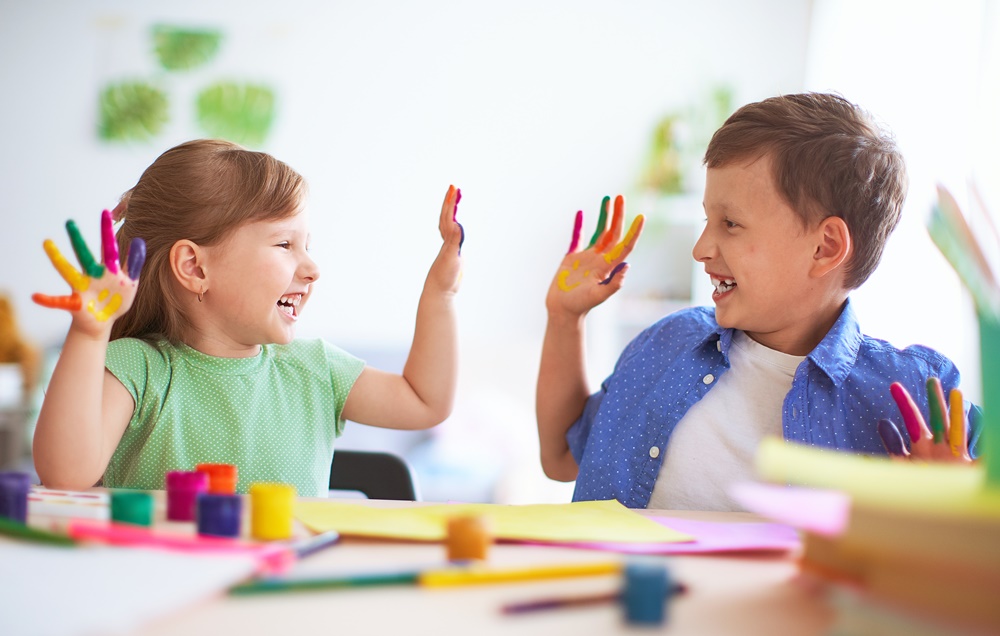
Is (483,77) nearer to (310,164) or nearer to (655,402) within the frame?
(310,164)

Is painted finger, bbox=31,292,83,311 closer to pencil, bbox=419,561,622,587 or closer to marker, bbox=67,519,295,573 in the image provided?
→ marker, bbox=67,519,295,573

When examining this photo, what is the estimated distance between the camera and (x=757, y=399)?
42.1 inches

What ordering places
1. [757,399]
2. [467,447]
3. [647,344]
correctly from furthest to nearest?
[467,447] < [647,344] < [757,399]

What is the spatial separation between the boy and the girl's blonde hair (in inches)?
15.1

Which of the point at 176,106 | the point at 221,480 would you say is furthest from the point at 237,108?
the point at 221,480

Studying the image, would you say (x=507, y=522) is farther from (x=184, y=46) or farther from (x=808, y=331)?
(x=184, y=46)

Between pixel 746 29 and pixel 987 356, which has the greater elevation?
pixel 746 29

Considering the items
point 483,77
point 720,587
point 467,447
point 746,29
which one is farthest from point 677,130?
point 720,587

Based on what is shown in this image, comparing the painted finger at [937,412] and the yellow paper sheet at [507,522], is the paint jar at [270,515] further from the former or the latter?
the painted finger at [937,412]

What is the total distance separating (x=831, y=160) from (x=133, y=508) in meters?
0.84

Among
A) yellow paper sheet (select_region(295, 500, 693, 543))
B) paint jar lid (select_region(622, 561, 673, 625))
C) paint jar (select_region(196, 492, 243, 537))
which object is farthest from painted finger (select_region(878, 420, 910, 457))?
paint jar (select_region(196, 492, 243, 537))

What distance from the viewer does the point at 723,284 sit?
3.65 ft

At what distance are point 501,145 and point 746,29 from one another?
989 millimetres

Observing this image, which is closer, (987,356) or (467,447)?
(987,356)
